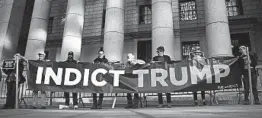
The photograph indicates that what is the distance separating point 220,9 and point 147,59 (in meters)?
8.62

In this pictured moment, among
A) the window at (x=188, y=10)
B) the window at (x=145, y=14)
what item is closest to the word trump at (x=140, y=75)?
the window at (x=188, y=10)

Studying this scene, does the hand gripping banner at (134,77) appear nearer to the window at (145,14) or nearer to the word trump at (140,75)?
the word trump at (140,75)

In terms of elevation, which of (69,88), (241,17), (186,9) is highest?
(186,9)

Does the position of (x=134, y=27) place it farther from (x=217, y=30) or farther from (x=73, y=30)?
(x=217, y=30)

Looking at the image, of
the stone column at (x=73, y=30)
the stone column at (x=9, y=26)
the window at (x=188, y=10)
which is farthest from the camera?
the window at (x=188, y=10)

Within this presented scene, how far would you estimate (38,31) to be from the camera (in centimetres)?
1678

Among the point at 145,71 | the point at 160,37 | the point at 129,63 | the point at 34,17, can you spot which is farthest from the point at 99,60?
the point at 34,17

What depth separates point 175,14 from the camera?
20.1 metres

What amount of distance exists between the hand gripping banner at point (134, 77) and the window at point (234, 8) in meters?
12.0

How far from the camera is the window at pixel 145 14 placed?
21359mm

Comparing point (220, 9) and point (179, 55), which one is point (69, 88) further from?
point (179, 55)

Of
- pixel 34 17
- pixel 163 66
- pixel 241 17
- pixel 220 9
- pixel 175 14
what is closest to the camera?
pixel 163 66

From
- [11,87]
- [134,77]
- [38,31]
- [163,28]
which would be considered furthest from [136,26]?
[11,87]

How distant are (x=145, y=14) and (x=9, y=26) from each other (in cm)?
1169
